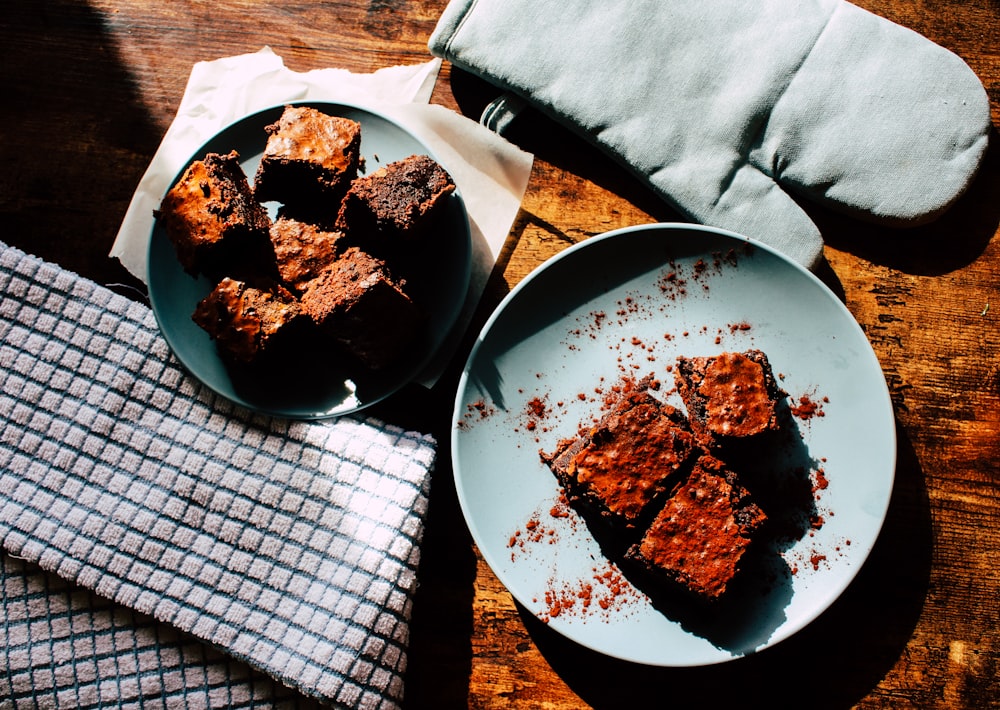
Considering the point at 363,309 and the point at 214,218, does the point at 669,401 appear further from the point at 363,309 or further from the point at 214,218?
the point at 214,218

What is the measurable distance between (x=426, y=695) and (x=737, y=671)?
0.94 meters

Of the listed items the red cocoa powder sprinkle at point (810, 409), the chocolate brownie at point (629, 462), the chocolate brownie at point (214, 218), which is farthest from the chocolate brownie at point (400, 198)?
the red cocoa powder sprinkle at point (810, 409)

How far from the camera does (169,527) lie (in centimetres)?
203

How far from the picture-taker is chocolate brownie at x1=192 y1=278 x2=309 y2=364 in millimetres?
1938

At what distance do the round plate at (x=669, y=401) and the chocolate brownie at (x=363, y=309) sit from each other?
0.24 meters

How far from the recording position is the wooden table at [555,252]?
2080 mm

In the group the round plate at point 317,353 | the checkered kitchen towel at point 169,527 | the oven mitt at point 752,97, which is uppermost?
the oven mitt at point 752,97

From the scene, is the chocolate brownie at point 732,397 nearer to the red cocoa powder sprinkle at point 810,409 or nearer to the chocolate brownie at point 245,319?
the red cocoa powder sprinkle at point 810,409

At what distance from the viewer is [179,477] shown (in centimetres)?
204

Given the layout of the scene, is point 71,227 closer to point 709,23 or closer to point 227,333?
point 227,333

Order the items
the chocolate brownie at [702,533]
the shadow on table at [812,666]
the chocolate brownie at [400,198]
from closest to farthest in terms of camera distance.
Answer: the chocolate brownie at [702,533]
the chocolate brownie at [400,198]
the shadow on table at [812,666]

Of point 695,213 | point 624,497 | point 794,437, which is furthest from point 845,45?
point 624,497

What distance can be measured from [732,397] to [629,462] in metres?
0.33

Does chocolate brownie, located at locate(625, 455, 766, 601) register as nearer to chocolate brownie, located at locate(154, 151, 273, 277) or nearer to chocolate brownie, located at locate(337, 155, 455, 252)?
chocolate brownie, located at locate(337, 155, 455, 252)
